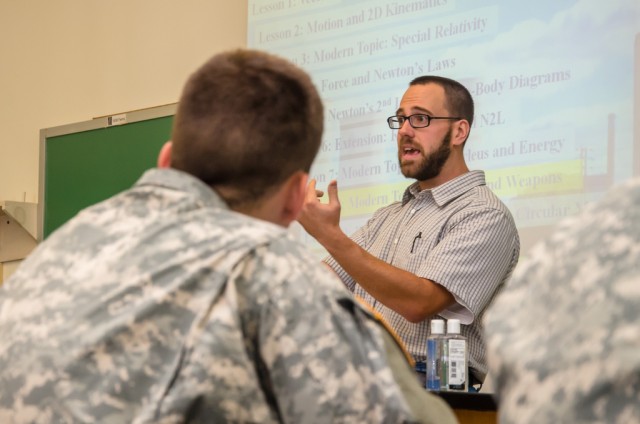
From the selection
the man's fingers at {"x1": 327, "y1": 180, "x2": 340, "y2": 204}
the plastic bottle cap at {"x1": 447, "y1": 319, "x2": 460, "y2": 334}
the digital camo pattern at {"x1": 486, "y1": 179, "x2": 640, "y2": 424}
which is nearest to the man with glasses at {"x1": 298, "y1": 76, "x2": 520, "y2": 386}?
the man's fingers at {"x1": 327, "y1": 180, "x2": 340, "y2": 204}

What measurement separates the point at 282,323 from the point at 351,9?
290 centimetres

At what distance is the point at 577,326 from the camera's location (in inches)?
22.5

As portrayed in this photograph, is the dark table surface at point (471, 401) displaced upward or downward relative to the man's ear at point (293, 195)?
downward

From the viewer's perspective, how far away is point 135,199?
1.12 meters

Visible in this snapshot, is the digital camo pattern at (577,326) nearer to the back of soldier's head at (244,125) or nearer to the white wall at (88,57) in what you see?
the back of soldier's head at (244,125)

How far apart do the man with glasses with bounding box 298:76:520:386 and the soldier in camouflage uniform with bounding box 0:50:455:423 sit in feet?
4.86

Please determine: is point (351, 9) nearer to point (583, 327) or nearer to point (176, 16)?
point (176, 16)

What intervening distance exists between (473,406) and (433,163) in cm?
97

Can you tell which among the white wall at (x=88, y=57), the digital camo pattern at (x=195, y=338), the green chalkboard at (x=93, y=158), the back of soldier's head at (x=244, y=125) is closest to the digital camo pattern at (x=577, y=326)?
the digital camo pattern at (x=195, y=338)

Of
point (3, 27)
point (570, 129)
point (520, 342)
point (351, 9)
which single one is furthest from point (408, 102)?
point (3, 27)

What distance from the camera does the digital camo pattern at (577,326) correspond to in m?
0.55

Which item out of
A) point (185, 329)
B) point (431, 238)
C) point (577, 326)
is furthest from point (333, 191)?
point (577, 326)

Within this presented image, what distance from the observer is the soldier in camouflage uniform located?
38.6 inches

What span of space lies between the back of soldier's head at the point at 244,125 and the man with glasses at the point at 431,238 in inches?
53.9
